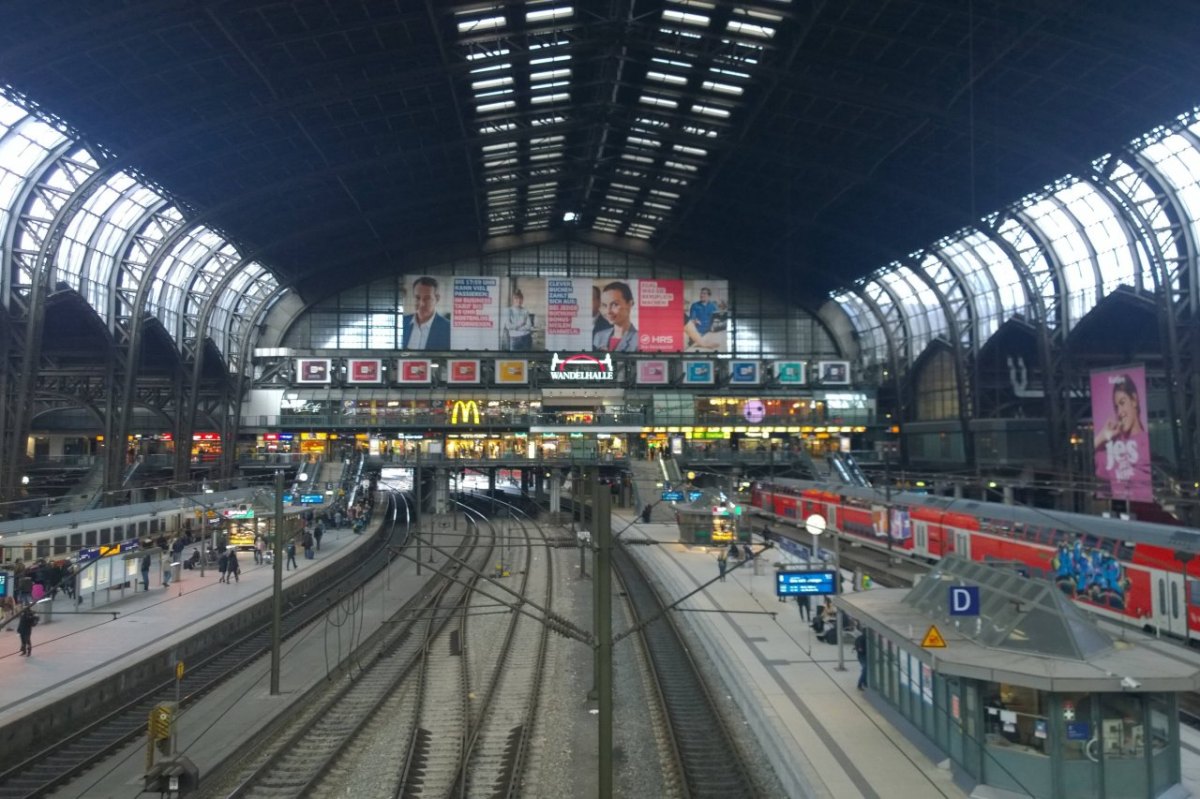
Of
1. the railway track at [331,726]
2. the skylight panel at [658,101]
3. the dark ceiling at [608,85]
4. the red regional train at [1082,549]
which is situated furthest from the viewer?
the skylight panel at [658,101]

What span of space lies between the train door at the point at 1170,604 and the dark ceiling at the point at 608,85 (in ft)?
61.1

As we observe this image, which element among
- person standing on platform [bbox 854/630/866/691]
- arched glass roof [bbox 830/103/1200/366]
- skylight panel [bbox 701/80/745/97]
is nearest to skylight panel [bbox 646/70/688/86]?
skylight panel [bbox 701/80/745/97]

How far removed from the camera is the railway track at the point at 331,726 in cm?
1269

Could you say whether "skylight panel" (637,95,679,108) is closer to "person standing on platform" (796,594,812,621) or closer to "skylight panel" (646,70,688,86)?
"skylight panel" (646,70,688,86)

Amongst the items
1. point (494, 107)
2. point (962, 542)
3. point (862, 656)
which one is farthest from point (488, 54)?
point (862, 656)

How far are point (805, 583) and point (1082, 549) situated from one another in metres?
8.48

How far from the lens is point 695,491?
4072cm

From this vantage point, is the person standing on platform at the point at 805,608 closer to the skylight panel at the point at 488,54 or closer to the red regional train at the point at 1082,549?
the red regional train at the point at 1082,549

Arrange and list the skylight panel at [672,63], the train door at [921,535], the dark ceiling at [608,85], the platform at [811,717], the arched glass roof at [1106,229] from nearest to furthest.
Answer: the platform at [811,717]
the dark ceiling at [608,85]
the train door at [921,535]
the arched glass roof at [1106,229]
the skylight panel at [672,63]

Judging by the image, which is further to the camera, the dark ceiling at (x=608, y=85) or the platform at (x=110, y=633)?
the dark ceiling at (x=608, y=85)

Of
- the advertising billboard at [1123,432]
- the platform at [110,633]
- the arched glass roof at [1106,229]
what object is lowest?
the platform at [110,633]

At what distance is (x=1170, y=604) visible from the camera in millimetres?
17906

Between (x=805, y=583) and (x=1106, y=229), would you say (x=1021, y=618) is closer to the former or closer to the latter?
(x=805, y=583)

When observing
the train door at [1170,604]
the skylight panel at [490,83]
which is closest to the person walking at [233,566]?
the skylight panel at [490,83]
